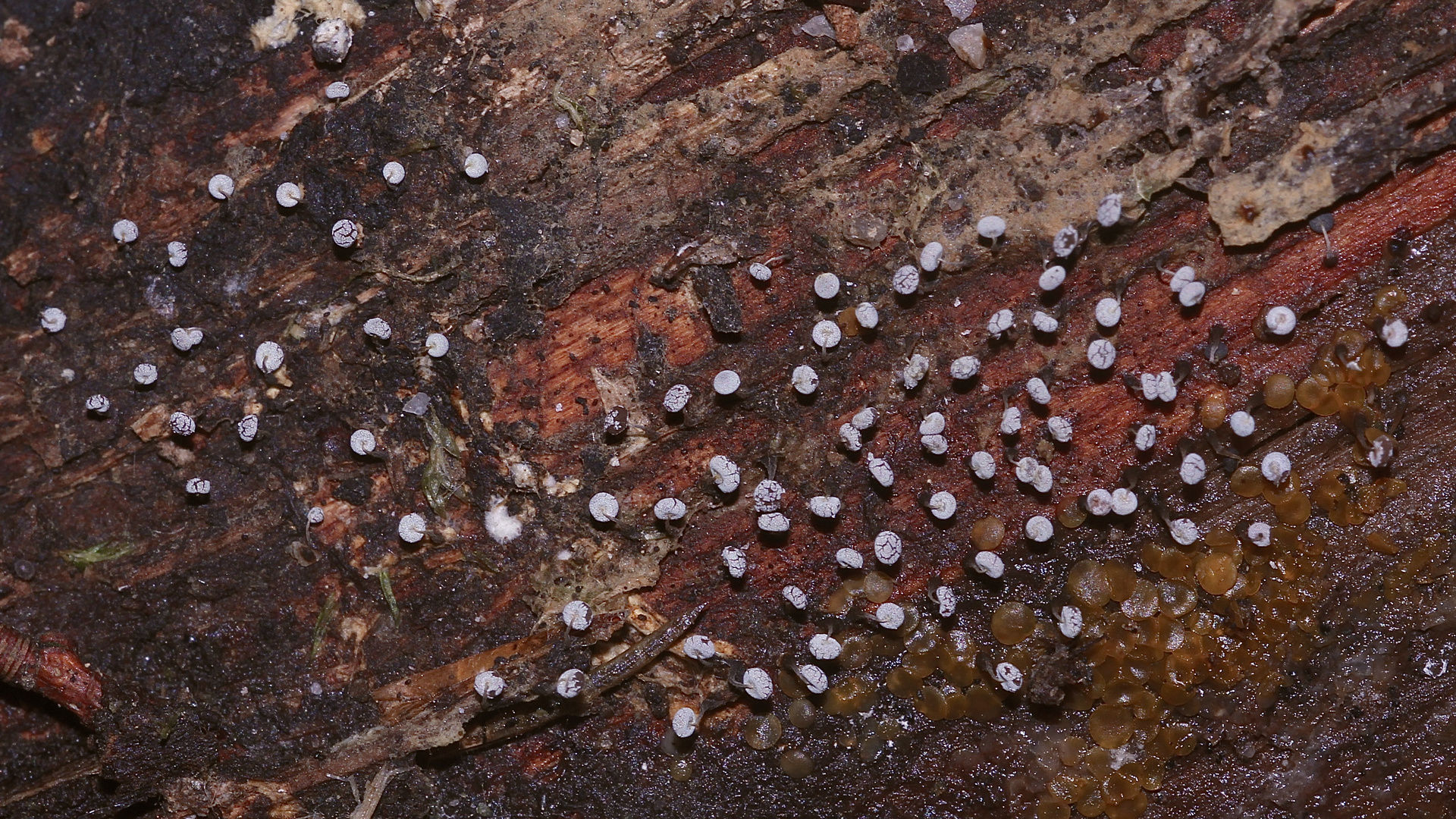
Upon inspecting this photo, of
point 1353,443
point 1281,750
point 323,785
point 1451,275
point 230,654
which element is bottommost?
point 323,785

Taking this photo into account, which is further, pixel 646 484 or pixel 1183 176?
pixel 646 484

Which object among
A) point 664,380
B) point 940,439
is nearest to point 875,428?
point 940,439

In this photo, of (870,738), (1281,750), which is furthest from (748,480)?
(1281,750)

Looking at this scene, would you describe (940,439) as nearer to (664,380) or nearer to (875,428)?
(875,428)

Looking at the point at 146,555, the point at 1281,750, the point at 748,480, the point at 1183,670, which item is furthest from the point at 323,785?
the point at 1281,750

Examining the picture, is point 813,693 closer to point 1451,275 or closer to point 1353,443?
point 1353,443

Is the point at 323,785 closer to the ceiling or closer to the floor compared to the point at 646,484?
closer to the floor
